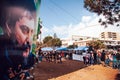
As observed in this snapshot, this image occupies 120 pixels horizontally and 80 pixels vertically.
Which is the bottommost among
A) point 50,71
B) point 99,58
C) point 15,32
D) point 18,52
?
point 50,71

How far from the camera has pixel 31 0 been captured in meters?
2.43

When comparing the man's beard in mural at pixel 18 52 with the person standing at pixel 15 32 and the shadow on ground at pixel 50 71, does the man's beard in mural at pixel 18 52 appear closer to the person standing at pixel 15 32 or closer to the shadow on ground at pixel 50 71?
the person standing at pixel 15 32

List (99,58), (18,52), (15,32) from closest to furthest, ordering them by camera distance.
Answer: (15,32)
(18,52)
(99,58)

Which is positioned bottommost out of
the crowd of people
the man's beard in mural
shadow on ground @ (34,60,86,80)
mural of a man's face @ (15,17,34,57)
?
shadow on ground @ (34,60,86,80)

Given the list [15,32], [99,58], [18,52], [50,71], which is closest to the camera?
[15,32]

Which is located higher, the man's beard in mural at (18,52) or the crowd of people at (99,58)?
the man's beard in mural at (18,52)

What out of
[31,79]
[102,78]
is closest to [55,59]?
[102,78]

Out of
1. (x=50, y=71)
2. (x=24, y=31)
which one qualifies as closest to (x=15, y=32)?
(x=24, y=31)

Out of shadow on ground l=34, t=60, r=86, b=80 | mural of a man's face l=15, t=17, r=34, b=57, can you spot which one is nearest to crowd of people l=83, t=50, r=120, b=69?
shadow on ground l=34, t=60, r=86, b=80

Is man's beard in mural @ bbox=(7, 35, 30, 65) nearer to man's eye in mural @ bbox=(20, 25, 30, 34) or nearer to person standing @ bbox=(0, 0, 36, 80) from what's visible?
person standing @ bbox=(0, 0, 36, 80)

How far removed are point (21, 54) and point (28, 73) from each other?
34 centimetres

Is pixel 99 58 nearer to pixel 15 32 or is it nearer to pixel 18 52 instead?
pixel 18 52

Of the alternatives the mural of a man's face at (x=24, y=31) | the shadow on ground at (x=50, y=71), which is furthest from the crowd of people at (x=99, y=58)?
the mural of a man's face at (x=24, y=31)

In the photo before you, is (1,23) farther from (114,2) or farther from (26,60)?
(114,2)
